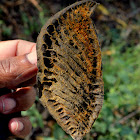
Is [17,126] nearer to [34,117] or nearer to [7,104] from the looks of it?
[7,104]

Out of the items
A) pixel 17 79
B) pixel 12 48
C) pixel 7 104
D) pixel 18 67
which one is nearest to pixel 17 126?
pixel 7 104

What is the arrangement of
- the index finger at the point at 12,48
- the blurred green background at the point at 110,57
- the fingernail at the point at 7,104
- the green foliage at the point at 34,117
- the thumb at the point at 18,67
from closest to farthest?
1. the thumb at the point at 18,67
2. the fingernail at the point at 7,104
3. the index finger at the point at 12,48
4. the blurred green background at the point at 110,57
5. the green foliage at the point at 34,117

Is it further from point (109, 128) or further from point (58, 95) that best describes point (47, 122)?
point (58, 95)

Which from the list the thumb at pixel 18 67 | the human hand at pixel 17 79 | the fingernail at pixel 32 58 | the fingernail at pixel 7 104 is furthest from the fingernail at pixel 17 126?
the fingernail at pixel 32 58

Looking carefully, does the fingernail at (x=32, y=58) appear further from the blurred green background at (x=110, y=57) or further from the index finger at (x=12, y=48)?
the blurred green background at (x=110, y=57)

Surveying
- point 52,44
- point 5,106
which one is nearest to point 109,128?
point 5,106

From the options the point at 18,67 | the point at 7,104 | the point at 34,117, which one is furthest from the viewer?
the point at 34,117
